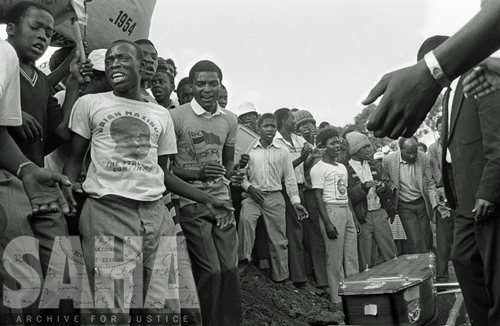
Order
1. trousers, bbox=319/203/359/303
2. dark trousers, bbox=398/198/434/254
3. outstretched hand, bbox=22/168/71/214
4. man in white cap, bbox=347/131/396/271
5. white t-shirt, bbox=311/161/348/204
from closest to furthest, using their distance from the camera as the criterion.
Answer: outstretched hand, bbox=22/168/71/214 → trousers, bbox=319/203/359/303 → white t-shirt, bbox=311/161/348/204 → man in white cap, bbox=347/131/396/271 → dark trousers, bbox=398/198/434/254

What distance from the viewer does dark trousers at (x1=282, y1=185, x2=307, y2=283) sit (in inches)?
262

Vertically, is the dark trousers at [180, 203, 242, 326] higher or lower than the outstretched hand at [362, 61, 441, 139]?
lower

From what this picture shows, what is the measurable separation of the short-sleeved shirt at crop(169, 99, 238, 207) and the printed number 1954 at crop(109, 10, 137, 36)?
0.70 m

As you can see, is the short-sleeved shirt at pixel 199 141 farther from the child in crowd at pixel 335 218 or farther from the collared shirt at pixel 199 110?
the child in crowd at pixel 335 218

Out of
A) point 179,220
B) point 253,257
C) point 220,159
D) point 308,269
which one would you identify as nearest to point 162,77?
point 220,159

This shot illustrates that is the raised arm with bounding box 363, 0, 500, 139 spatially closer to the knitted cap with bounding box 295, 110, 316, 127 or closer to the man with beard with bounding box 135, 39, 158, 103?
the man with beard with bounding box 135, 39, 158, 103

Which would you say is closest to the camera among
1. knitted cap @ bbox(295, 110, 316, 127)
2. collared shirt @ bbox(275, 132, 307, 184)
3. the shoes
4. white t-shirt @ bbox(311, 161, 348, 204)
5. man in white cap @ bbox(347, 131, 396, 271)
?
the shoes

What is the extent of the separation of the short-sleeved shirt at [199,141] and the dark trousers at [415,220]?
4089 millimetres

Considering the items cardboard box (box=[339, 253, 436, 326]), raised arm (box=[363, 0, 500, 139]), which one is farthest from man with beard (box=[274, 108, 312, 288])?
raised arm (box=[363, 0, 500, 139])

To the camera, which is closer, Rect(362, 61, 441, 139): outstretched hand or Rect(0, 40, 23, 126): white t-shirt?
Rect(362, 61, 441, 139): outstretched hand

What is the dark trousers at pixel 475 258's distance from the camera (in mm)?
3174

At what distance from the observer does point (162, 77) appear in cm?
486

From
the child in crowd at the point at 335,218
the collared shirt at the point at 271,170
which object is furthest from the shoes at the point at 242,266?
the child in crowd at the point at 335,218

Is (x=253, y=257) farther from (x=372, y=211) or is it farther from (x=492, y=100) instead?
(x=492, y=100)
